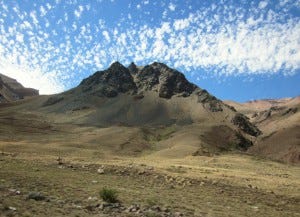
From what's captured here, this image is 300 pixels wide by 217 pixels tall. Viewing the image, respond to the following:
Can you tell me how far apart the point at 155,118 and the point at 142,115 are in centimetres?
502

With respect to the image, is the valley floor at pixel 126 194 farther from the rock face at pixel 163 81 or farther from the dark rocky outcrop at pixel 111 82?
the dark rocky outcrop at pixel 111 82

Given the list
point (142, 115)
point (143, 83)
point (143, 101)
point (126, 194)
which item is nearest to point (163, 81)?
point (143, 83)

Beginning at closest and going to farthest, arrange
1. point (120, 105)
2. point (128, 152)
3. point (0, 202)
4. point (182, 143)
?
point (0, 202) → point (128, 152) → point (182, 143) → point (120, 105)

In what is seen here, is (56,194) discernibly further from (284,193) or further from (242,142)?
(242,142)

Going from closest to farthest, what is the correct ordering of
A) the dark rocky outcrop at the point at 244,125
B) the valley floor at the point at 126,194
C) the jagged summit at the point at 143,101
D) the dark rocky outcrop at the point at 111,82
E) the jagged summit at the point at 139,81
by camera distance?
the valley floor at the point at 126,194, the dark rocky outcrop at the point at 244,125, the jagged summit at the point at 143,101, the jagged summit at the point at 139,81, the dark rocky outcrop at the point at 111,82

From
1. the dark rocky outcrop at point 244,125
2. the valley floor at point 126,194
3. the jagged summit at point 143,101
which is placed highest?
the jagged summit at point 143,101

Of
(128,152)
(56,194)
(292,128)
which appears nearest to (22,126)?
(128,152)

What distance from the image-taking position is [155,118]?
14350 centimetres

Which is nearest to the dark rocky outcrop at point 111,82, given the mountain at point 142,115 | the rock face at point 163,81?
the mountain at point 142,115

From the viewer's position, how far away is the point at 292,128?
10856cm

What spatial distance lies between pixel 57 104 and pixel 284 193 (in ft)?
468

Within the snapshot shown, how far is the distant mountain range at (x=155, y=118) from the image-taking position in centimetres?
9769

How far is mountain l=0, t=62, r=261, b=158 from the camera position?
3848 inches

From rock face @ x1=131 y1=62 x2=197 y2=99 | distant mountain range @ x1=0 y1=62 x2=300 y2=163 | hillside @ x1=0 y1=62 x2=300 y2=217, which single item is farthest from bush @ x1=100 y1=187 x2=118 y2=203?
rock face @ x1=131 y1=62 x2=197 y2=99
